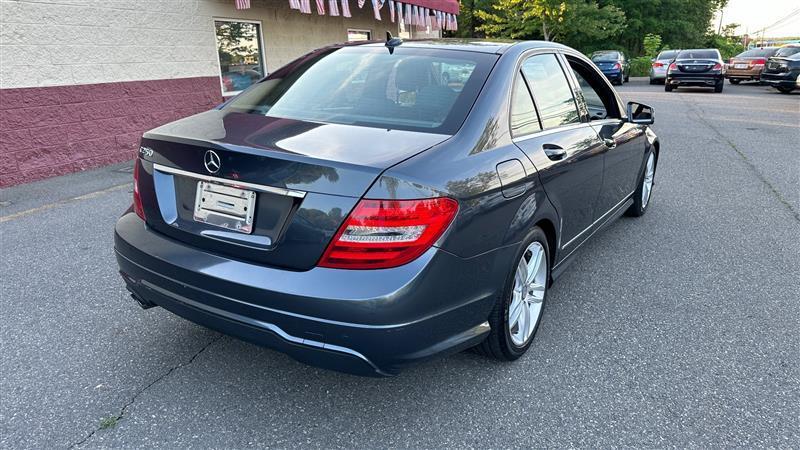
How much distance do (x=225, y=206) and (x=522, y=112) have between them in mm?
1569

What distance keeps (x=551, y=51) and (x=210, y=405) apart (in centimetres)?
278

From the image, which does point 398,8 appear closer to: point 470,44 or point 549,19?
point 470,44

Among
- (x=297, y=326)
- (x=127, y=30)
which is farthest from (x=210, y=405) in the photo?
(x=127, y=30)

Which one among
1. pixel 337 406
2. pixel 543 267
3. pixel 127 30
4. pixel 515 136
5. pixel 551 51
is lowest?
pixel 337 406

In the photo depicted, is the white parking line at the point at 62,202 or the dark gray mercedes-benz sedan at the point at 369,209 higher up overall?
the dark gray mercedes-benz sedan at the point at 369,209

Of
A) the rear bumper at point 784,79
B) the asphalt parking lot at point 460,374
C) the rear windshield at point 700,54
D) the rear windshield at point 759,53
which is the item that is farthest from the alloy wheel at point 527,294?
the rear windshield at point 759,53

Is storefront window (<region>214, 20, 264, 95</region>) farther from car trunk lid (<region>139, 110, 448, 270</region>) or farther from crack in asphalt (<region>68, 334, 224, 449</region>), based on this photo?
car trunk lid (<region>139, 110, 448, 270</region>)

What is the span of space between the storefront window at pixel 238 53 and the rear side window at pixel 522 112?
776 centimetres

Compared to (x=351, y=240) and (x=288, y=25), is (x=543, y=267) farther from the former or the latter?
(x=288, y=25)

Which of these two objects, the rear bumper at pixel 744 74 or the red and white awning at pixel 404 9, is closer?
the red and white awning at pixel 404 9

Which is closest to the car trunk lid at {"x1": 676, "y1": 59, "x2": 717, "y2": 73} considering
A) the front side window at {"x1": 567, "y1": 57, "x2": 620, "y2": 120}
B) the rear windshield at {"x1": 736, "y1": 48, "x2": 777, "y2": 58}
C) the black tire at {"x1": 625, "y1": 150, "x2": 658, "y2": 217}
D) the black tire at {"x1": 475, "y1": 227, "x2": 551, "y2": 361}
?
the rear windshield at {"x1": 736, "y1": 48, "x2": 777, "y2": 58}

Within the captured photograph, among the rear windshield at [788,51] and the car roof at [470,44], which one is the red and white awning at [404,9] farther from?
the rear windshield at [788,51]

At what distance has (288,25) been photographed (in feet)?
36.9

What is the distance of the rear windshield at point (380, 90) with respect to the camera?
8.75 ft
